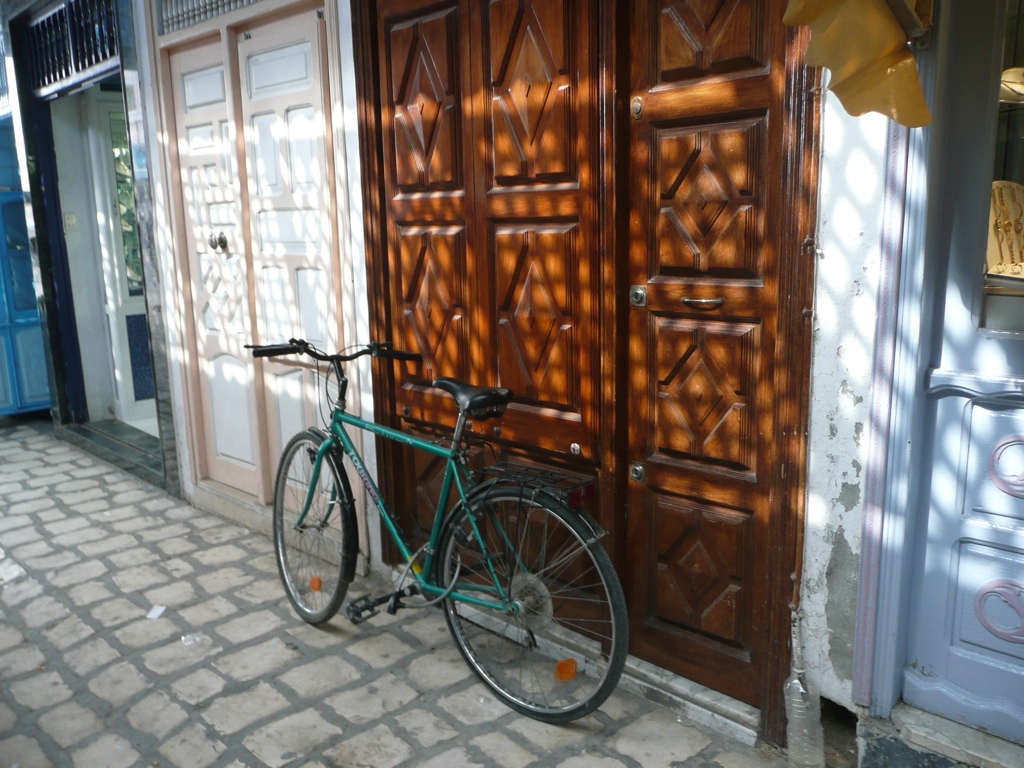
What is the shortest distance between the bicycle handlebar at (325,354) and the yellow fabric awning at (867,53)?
2079mm

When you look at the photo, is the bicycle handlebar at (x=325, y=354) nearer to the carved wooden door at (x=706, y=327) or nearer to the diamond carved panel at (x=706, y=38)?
the carved wooden door at (x=706, y=327)

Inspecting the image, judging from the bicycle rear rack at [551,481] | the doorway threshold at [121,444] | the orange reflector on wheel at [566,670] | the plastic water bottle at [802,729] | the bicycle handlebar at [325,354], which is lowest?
the orange reflector on wheel at [566,670]

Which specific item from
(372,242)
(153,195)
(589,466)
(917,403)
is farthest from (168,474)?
(917,403)

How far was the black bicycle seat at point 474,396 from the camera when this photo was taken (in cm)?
296

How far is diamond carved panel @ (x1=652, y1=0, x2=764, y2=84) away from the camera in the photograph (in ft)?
8.19

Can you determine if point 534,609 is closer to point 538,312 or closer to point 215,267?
point 538,312

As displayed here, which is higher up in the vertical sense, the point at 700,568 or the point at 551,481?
the point at 551,481

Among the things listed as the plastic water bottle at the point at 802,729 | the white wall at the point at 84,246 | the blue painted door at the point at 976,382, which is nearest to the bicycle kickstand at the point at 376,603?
the plastic water bottle at the point at 802,729

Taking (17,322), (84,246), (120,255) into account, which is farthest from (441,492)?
(17,322)

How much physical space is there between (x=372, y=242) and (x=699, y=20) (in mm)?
1819

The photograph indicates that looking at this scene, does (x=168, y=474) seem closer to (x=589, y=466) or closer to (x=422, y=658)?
(x=422, y=658)

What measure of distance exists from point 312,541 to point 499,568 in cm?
113

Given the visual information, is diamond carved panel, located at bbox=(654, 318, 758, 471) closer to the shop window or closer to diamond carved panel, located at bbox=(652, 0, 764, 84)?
the shop window

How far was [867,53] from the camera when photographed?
199 centimetres
